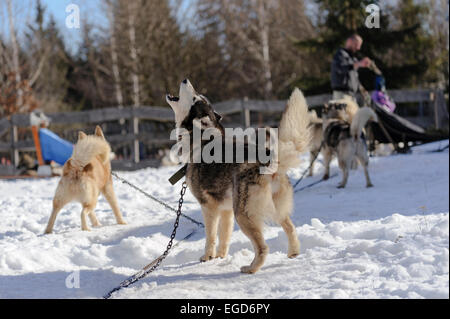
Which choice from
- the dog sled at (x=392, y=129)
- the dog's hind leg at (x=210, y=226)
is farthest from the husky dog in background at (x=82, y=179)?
the dog sled at (x=392, y=129)

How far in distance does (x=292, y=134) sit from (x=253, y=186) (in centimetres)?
47

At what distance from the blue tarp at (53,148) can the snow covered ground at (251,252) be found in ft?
12.8

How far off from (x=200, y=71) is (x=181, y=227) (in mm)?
20325

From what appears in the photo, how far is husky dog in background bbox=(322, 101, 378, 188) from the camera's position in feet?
25.2

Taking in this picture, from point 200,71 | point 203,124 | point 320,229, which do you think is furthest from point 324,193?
point 200,71

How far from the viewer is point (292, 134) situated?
10.8 ft

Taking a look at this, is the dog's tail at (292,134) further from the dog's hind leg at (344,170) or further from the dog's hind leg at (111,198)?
the dog's hind leg at (344,170)

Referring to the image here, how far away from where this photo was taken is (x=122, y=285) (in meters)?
3.12

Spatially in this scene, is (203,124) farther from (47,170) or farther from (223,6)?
(223,6)

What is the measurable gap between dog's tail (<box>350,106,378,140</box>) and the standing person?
65.6 inches

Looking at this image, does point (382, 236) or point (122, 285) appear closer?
point (122, 285)

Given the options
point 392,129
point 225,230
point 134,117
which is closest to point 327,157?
point 392,129

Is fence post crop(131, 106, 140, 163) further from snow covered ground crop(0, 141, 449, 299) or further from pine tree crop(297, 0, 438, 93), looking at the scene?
pine tree crop(297, 0, 438, 93)
